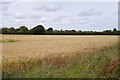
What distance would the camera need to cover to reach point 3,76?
25.0 feet

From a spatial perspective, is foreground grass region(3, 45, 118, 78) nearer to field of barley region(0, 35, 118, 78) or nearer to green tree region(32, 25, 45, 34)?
field of barley region(0, 35, 118, 78)

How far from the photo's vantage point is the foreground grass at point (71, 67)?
776cm

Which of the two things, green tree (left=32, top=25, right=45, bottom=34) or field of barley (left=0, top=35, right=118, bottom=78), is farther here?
green tree (left=32, top=25, right=45, bottom=34)

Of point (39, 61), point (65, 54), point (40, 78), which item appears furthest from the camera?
point (65, 54)

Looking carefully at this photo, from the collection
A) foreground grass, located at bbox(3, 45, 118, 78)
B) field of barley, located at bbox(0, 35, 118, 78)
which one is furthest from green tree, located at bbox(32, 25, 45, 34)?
foreground grass, located at bbox(3, 45, 118, 78)

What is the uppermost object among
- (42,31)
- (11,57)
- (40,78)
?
(42,31)

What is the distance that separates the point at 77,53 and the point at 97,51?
1.16 meters

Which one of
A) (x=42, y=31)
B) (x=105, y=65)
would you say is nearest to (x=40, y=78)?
(x=105, y=65)

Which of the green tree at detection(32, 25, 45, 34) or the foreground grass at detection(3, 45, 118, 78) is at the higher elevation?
the green tree at detection(32, 25, 45, 34)

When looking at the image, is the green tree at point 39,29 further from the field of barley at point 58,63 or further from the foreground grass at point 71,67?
the foreground grass at point 71,67

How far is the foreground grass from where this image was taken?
7.76 meters

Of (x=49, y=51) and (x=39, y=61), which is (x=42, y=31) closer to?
(x=49, y=51)

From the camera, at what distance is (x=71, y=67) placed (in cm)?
846

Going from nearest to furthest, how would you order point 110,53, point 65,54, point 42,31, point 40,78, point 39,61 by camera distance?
point 40,78 < point 39,61 < point 65,54 < point 110,53 < point 42,31
